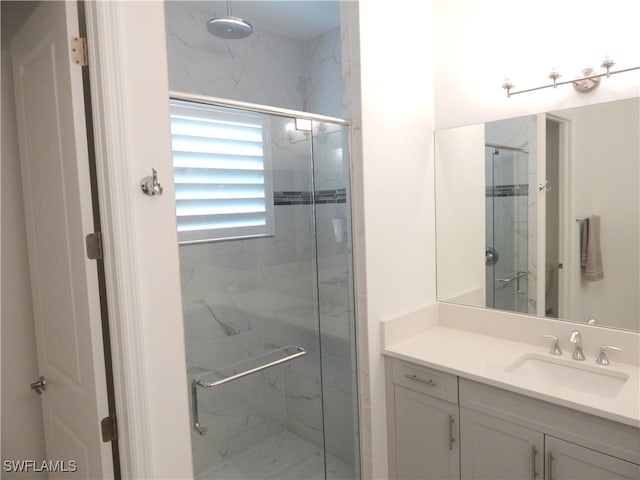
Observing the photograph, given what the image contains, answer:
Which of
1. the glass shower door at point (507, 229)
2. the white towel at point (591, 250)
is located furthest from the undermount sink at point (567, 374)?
the white towel at point (591, 250)

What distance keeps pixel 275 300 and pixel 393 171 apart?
0.98 metres

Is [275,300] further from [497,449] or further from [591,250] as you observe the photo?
[591,250]

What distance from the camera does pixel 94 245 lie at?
1236 mm

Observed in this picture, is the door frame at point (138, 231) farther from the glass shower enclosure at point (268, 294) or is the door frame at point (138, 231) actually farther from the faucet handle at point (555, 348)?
the faucet handle at point (555, 348)

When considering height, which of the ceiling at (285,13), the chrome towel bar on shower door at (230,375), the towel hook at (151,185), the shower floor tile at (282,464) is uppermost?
the ceiling at (285,13)

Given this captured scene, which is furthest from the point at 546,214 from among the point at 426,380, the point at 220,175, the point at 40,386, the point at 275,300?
the point at 40,386

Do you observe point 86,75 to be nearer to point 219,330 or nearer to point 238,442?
point 219,330

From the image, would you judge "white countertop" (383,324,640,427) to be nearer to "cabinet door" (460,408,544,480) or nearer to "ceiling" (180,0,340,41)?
"cabinet door" (460,408,544,480)

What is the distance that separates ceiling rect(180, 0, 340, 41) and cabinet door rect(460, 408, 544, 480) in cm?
243

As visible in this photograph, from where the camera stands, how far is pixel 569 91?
6.11 feet

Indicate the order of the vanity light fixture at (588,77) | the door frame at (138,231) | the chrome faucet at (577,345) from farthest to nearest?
the chrome faucet at (577,345) → the vanity light fixture at (588,77) → the door frame at (138,231)

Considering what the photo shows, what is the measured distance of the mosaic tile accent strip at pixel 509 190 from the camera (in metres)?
2.05
